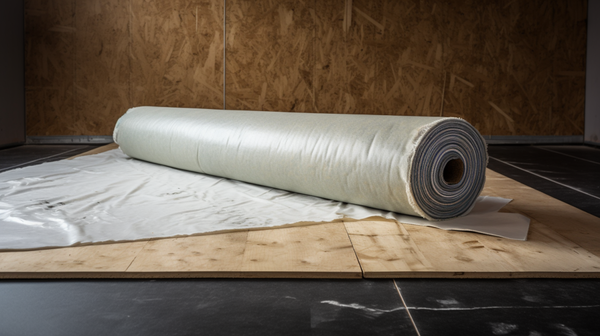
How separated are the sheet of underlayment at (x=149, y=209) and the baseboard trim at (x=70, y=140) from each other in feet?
8.10

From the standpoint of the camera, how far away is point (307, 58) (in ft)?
18.9

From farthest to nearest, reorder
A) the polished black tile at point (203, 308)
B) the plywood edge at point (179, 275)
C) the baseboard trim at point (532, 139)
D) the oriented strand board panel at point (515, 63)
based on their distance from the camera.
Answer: the baseboard trim at point (532, 139), the oriented strand board panel at point (515, 63), the plywood edge at point (179, 275), the polished black tile at point (203, 308)

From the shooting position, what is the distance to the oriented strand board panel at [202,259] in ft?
5.05

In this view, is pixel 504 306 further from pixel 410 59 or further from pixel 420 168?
pixel 410 59

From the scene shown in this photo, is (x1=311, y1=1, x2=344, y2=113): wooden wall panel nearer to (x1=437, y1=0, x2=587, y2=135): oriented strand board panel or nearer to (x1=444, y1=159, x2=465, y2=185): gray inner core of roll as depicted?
(x1=437, y1=0, x2=587, y2=135): oriented strand board panel

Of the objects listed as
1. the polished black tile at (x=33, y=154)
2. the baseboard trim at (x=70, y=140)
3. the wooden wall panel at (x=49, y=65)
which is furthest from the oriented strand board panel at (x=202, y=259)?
the wooden wall panel at (x=49, y=65)

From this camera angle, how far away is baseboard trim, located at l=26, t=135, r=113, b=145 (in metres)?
5.61

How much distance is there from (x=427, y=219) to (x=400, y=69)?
3969 millimetres

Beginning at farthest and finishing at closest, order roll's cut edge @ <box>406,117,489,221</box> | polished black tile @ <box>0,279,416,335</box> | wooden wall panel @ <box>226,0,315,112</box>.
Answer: wooden wall panel @ <box>226,0,315,112</box> < roll's cut edge @ <box>406,117,489,221</box> < polished black tile @ <box>0,279,416,335</box>

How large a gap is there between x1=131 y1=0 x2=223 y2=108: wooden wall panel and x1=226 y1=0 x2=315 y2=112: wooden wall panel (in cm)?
18

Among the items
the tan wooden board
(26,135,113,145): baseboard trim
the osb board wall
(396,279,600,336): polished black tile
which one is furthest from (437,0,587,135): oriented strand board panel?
(396,279,600,336): polished black tile

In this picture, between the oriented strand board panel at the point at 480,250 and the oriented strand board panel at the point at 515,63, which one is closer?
the oriented strand board panel at the point at 480,250

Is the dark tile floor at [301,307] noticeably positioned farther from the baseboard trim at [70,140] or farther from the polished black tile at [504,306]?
the baseboard trim at [70,140]

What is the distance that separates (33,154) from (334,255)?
3921 mm
